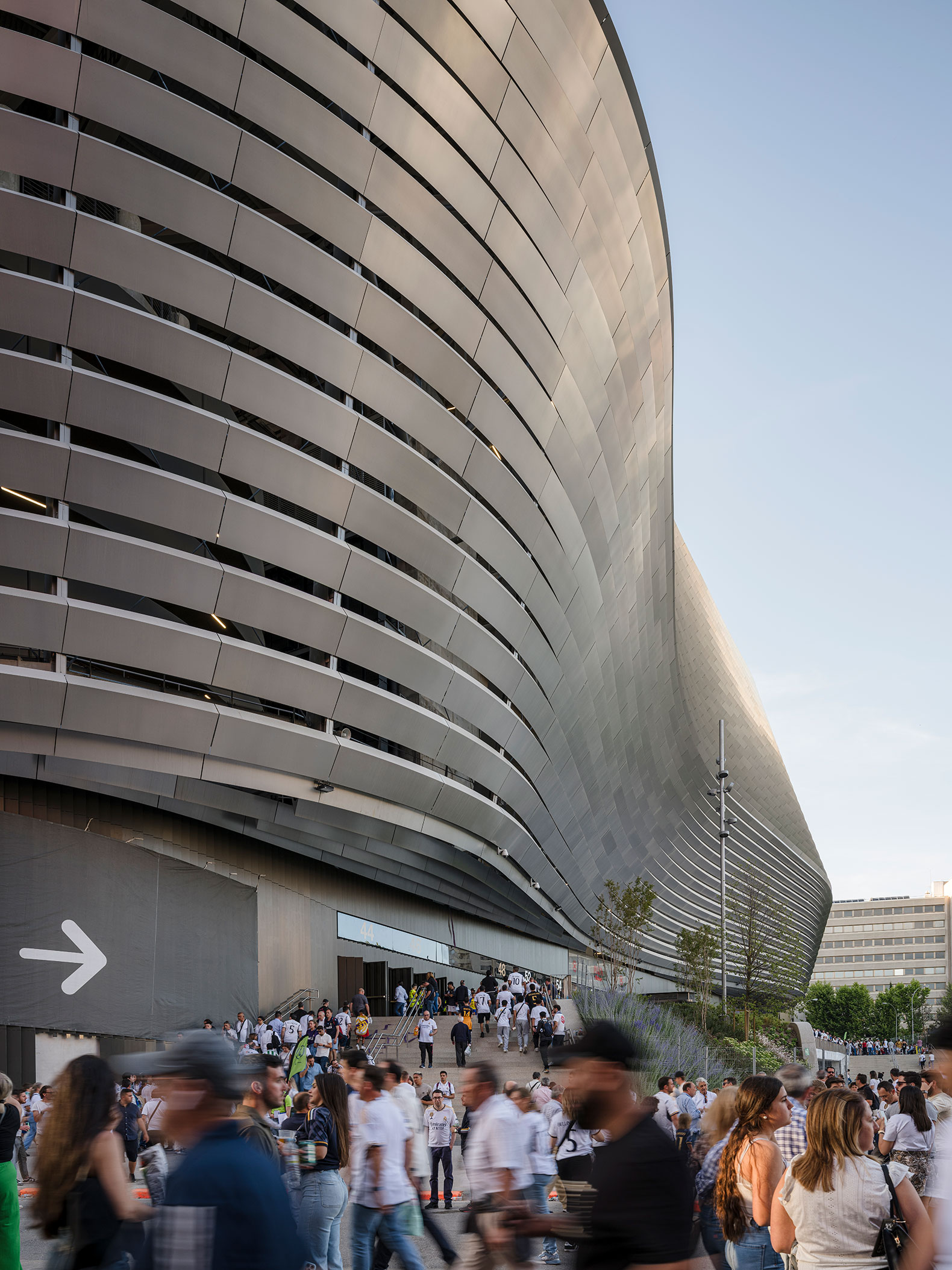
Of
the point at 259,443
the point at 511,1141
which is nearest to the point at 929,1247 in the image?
the point at 511,1141

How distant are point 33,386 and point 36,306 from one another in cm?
143

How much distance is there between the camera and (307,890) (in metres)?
34.1

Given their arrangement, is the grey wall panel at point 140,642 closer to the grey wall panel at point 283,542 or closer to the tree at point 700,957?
the grey wall panel at point 283,542

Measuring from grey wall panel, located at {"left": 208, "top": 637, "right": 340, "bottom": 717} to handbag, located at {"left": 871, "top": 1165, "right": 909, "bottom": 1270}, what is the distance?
68.4 feet

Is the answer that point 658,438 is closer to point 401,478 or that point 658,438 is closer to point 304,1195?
point 401,478

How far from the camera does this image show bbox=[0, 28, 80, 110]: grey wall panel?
19766 mm

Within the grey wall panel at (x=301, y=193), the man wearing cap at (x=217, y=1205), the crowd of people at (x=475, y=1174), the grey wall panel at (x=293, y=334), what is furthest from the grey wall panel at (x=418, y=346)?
the man wearing cap at (x=217, y=1205)

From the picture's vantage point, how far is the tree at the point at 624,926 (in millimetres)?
41375

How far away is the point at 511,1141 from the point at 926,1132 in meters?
4.20

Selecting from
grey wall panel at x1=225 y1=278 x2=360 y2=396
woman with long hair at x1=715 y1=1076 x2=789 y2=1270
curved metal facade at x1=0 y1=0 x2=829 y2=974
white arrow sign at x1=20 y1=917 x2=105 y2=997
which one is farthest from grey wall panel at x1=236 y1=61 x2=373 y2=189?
woman with long hair at x1=715 y1=1076 x2=789 y2=1270

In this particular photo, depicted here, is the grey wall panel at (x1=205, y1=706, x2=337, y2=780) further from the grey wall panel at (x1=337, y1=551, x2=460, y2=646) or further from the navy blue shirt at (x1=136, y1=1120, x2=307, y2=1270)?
the navy blue shirt at (x1=136, y1=1120, x2=307, y2=1270)

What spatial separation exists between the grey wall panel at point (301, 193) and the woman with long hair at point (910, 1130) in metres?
19.5

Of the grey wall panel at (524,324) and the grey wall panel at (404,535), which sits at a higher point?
the grey wall panel at (524,324)

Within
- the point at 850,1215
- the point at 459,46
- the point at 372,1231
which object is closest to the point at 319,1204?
the point at 372,1231
